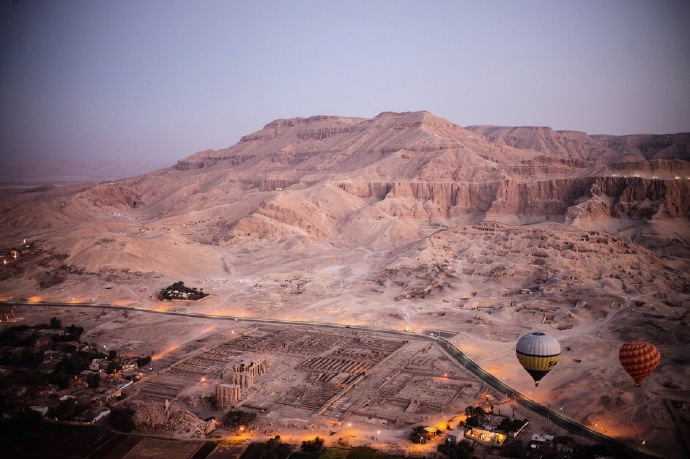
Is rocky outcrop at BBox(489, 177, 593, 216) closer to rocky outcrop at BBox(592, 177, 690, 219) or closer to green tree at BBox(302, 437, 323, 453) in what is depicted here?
rocky outcrop at BBox(592, 177, 690, 219)

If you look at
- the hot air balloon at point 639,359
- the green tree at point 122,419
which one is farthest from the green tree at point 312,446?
the hot air balloon at point 639,359

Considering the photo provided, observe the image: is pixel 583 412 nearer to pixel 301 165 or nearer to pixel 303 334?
pixel 303 334

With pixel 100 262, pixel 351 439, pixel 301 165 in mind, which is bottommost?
pixel 351 439

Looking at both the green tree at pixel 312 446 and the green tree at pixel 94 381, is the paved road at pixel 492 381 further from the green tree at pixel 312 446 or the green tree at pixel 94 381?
the green tree at pixel 94 381

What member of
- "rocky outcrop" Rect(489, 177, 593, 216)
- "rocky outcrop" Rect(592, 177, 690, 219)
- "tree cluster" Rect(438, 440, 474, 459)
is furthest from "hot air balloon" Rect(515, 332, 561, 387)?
"rocky outcrop" Rect(489, 177, 593, 216)

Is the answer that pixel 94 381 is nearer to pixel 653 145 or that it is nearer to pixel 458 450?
pixel 458 450

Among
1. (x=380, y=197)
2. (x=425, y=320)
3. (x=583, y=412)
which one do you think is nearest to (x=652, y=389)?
(x=583, y=412)
